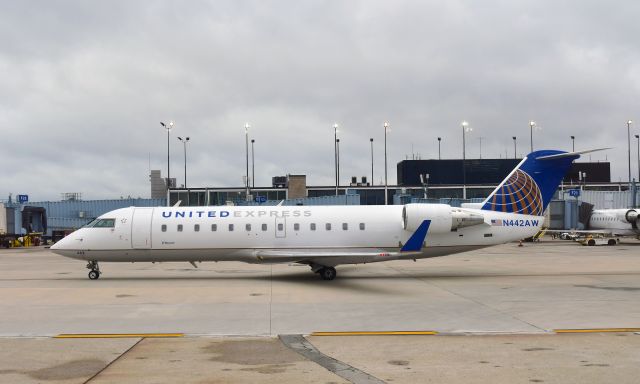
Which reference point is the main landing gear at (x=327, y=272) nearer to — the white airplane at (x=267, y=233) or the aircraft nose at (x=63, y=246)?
the white airplane at (x=267, y=233)

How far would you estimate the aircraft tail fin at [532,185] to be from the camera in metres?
25.1

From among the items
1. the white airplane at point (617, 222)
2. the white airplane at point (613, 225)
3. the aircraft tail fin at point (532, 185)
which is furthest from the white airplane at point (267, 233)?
the white airplane at point (617, 222)

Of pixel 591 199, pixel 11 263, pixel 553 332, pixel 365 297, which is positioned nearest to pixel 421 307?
pixel 365 297

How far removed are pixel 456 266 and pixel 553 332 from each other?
1743 centimetres

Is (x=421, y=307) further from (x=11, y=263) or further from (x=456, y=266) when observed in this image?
(x=11, y=263)

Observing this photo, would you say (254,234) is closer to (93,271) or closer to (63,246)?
(93,271)

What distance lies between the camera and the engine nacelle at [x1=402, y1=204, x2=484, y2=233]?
23.5 metres

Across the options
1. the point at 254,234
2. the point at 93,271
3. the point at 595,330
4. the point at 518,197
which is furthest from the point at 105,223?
the point at 595,330

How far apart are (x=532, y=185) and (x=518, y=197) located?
828 mm

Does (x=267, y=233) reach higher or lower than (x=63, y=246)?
higher

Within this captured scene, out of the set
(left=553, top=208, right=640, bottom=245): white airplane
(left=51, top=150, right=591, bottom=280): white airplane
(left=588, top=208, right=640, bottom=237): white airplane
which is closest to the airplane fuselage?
(left=51, top=150, right=591, bottom=280): white airplane

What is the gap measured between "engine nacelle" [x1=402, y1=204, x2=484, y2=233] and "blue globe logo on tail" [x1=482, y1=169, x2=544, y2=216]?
1.50 metres

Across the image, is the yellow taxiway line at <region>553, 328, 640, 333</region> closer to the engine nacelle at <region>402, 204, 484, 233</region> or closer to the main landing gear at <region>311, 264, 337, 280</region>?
the engine nacelle at <region>402, 204, 484, 233</region>

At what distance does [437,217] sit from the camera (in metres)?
23.7
